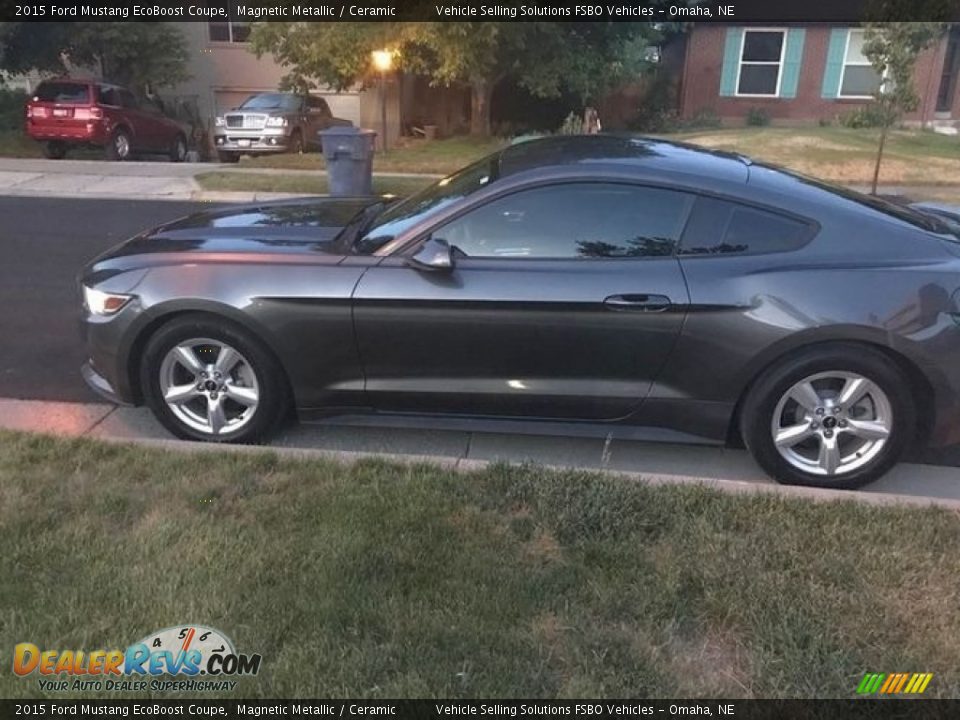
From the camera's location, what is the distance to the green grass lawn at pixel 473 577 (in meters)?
2.52

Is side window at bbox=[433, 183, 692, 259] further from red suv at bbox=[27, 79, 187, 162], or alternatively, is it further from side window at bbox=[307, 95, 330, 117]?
side window at bbox=[307, 95, 330, 117]

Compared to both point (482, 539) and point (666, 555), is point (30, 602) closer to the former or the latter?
point (482, 539)

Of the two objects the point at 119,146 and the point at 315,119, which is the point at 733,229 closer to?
the point at 119,146

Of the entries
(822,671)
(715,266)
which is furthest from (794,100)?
(822,671)

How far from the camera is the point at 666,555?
3068 mm

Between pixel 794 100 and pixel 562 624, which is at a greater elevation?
pixel 794 100

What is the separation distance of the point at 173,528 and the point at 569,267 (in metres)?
1.96

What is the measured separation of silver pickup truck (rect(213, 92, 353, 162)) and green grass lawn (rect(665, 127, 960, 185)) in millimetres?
8151

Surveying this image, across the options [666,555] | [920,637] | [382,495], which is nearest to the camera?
[920,637]

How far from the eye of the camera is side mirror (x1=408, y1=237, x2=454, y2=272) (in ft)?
12.1

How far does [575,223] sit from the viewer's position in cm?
382

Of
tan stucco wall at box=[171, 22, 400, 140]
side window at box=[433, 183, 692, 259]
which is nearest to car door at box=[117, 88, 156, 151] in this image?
tan stucco wall at box=[171, 22, 400, 140]

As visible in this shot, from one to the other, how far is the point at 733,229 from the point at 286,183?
10.3 meters

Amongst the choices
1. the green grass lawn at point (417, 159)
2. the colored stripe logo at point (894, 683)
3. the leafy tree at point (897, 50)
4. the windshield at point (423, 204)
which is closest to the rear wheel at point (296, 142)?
the green grass lawn at point (417, 159)
